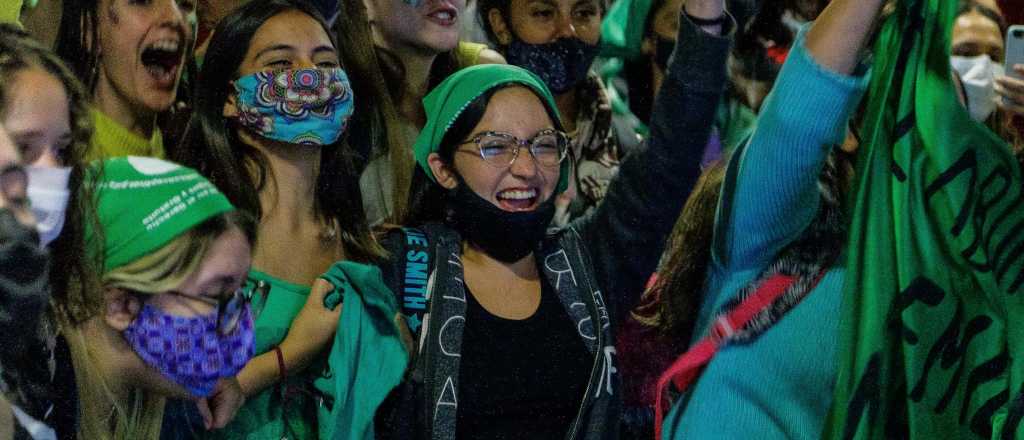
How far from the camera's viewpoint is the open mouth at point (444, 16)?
177 inches

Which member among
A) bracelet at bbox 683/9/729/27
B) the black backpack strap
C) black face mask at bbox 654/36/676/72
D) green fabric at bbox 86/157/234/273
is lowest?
black face mask at bbox 654/36/676/72

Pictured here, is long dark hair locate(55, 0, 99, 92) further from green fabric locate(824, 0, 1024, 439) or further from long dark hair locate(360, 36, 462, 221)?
green fabric locate(824, 0, 1024, 439)

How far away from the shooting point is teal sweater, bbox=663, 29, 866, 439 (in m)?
2.82

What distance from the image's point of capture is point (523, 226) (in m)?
3.54

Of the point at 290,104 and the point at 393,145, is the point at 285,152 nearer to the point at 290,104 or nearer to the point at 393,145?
the point at 290,104

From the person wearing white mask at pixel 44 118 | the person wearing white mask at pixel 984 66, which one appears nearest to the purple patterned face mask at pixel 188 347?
the person wearing white mask at pixel 44 118

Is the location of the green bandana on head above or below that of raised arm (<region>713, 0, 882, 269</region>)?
below

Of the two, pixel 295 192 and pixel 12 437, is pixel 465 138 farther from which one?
pixel 12 437

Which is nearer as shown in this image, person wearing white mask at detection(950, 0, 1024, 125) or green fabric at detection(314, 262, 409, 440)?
green fabric at detection(314, 262, 409, 440)

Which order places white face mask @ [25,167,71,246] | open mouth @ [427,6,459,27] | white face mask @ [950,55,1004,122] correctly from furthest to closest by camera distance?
open mouth @ [427,6,459,27] < white face mask @ [950,55,1004,122] < white face mask @ [25,167,71,246]

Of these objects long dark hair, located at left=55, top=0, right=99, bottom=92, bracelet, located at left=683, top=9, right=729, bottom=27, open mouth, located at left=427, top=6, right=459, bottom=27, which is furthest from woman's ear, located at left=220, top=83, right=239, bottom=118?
bracelet, located at left=683, top=9, right=729, bottom=27

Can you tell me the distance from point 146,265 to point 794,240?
1.14m

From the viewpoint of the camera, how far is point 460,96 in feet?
12.0

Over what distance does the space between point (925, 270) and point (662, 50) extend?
2.33 metres
